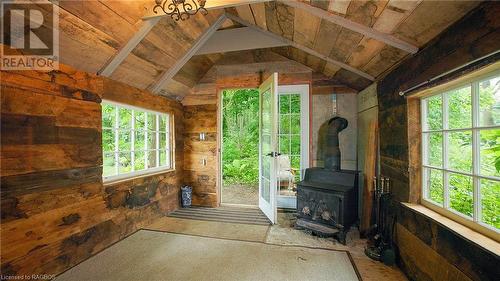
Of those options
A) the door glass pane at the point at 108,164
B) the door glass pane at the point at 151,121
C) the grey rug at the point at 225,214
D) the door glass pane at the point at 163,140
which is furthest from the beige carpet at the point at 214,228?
the door glass pane at the point at 151,121

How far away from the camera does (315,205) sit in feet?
9.11

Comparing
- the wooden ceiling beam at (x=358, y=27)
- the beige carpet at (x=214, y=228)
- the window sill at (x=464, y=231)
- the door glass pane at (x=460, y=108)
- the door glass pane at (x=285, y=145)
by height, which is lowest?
the beige carpet at (x=214, y=228)

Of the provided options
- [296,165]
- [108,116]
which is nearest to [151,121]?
[108,116]

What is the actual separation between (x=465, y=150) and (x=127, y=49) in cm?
312

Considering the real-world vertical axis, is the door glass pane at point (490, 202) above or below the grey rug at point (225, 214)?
above

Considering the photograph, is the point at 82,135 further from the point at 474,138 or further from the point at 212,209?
the point at 474,138

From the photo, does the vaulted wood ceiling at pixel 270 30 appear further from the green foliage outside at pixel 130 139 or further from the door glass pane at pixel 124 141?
the door glass pane at pixel 124 141

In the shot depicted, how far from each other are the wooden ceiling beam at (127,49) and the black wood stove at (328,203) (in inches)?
102

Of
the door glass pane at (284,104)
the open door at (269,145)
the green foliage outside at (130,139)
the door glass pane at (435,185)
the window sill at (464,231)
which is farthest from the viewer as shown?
the door glass pane at (284,104)

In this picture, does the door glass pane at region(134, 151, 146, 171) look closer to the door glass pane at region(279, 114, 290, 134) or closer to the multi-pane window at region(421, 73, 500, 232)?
the door glass pane at region(279, 114, 290, 134)

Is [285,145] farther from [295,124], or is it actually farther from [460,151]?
[460,151]

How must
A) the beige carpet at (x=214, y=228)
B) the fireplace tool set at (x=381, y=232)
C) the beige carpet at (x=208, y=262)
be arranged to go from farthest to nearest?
the beige carpet at (x=214, y=228) < the fireplace tool set at (x=381, y=232) < the beige carpet at (x=208, y=262)

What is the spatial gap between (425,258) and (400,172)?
764 mm

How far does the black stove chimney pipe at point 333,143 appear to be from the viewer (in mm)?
3023
